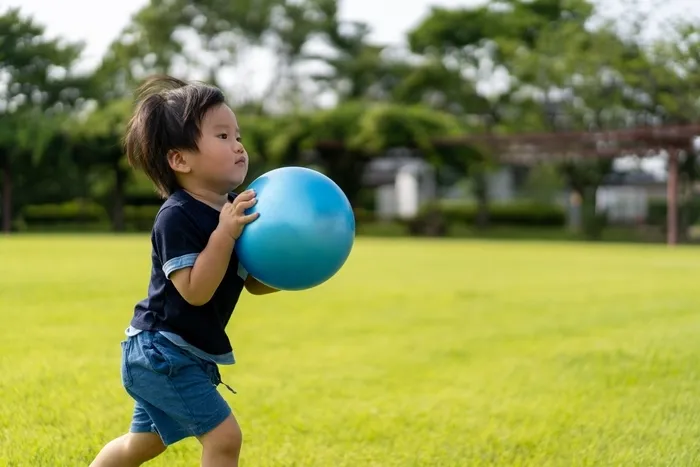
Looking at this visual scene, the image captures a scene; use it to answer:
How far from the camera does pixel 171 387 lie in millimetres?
2715

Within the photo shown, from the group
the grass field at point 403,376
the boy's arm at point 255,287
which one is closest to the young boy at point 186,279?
the boy's arm at point 255,287

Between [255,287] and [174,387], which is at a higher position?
[255,287]

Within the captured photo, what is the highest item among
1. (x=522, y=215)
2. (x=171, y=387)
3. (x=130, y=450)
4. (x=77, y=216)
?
(x=171, y=387)

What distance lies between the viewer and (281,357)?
642cm

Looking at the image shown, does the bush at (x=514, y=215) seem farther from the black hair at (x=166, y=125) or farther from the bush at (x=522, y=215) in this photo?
the black hair at (x=166, y=125)

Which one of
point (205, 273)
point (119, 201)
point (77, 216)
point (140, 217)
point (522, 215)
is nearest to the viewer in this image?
point (205, 273)

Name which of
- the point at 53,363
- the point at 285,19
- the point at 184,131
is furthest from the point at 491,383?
the point at 285,19

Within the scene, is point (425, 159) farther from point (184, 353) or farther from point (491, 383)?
point (184, 353)

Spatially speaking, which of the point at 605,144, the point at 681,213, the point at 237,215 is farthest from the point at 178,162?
the point at 681,213

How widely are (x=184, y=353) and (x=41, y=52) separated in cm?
3525

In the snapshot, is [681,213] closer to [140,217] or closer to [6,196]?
[140,217]

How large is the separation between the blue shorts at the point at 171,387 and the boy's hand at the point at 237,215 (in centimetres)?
42

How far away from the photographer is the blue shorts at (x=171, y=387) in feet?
8.86

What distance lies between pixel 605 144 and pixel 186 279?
3190 cm
